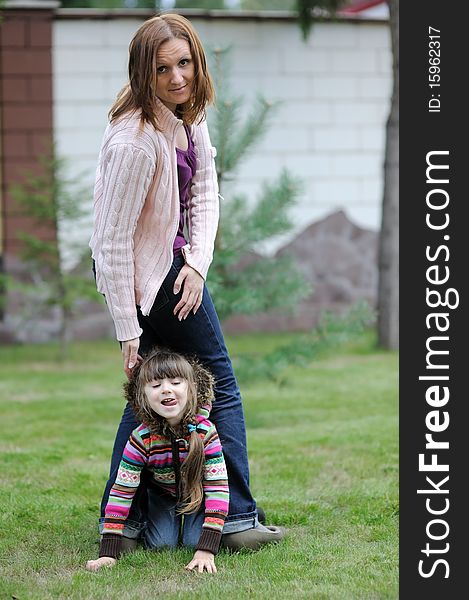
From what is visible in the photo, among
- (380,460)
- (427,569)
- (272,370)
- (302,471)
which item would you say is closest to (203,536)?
(427,569)

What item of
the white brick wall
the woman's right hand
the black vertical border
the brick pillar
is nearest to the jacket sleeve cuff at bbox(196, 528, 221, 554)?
the woman's right hand

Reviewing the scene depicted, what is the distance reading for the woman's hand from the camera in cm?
285

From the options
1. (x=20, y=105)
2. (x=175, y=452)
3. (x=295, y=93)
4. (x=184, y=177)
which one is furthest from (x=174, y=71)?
(x=295, y=93)

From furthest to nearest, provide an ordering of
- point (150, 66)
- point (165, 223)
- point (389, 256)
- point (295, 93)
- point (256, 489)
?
point (295, 93) < point (389, 256) < point (256, 489) < point (165, 223) < point (150, 66)

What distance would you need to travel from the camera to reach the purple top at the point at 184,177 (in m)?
2.89

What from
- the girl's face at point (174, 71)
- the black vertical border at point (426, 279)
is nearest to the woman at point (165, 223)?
the girl's face at point (174, 71)

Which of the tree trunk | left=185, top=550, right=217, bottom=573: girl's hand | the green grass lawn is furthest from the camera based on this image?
the tree trunk

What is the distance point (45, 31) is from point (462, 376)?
712cm

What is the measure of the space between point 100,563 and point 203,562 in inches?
11.4

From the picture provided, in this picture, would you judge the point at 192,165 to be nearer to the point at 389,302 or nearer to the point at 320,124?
the point at 389,302

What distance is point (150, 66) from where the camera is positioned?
272cm

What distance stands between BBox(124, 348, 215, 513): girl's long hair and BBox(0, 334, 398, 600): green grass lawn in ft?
0.60

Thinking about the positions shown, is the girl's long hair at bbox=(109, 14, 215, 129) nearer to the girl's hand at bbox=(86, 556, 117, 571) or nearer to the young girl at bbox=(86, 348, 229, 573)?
the young girl at bbox=(86, 348, 229, 573)

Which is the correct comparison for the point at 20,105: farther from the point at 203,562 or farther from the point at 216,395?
the point at 203,562
